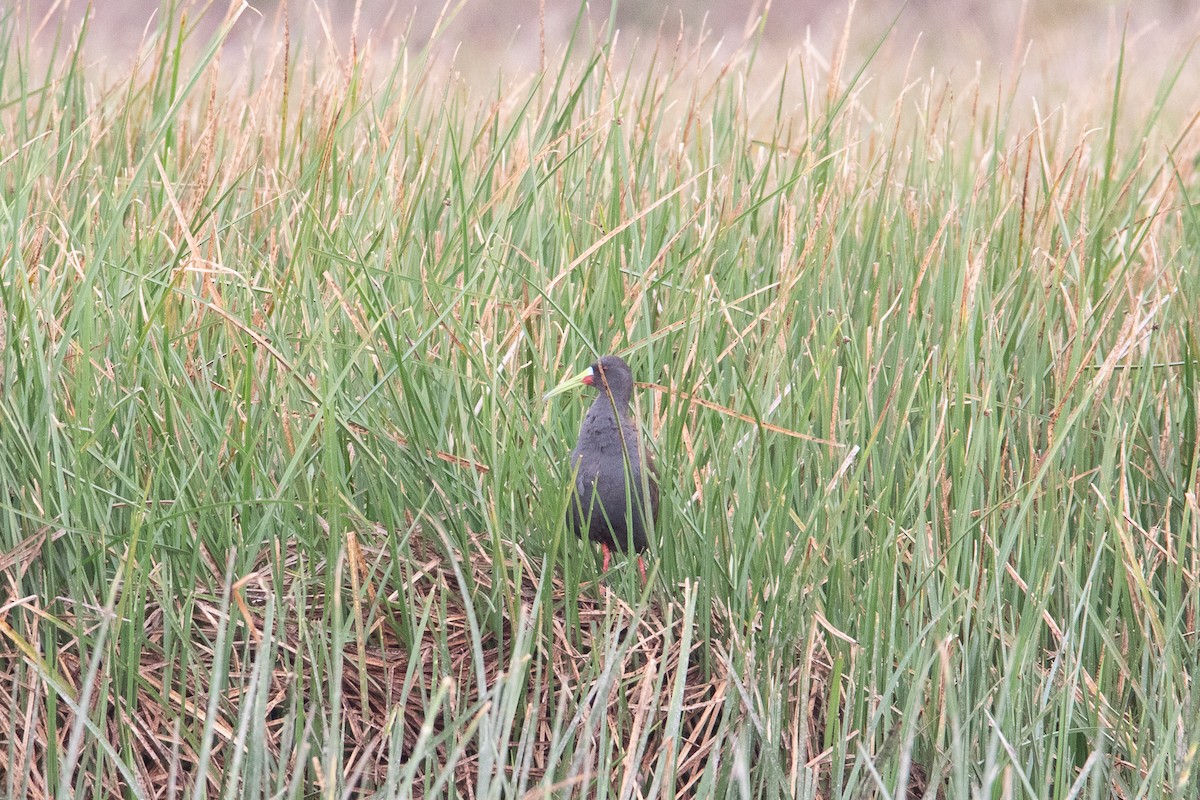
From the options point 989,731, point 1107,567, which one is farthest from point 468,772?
point 1107,567

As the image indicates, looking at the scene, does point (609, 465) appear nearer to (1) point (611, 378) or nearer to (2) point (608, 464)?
(2) point (608, 464)

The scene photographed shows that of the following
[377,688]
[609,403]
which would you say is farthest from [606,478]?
[377,688]

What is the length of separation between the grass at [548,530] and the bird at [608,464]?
6 cm

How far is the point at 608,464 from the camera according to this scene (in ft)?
7.48

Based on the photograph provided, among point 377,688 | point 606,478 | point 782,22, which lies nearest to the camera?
point 377,688

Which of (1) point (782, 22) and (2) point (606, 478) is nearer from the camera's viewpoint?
(2) point (606, 478)

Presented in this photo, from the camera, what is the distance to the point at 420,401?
220 centimetres

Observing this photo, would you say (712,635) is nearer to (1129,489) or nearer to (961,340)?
(961,340)

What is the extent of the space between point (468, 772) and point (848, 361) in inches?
43.0

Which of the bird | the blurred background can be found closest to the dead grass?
the bird

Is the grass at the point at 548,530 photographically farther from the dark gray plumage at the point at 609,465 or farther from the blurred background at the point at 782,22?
the blurred background at the point at 782,22

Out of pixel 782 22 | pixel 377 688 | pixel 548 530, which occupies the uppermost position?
pixel 782 22

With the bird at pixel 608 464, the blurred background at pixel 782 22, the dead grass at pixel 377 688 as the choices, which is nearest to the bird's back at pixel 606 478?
the bird at pixel 608 464

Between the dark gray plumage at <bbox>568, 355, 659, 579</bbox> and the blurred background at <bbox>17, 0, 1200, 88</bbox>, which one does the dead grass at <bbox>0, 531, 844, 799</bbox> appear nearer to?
the dark gray plumage at <bbox>568, 355, 659, 579</bbox>
